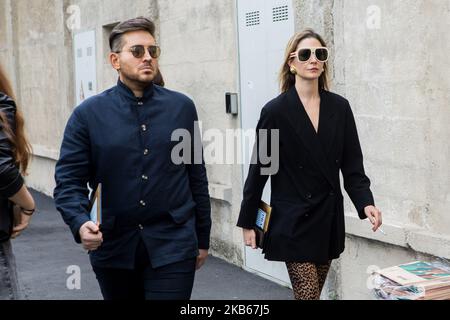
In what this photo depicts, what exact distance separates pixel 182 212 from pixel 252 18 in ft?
12.9

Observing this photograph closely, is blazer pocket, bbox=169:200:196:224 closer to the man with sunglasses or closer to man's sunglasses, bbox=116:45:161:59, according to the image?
the man with sunglasses

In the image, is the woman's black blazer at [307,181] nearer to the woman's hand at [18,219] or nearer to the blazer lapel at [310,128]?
the blazer lapel at [310,128]

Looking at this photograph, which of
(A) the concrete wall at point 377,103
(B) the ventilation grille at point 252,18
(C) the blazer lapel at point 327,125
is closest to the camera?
(C) the blazer lapel at point 327,125

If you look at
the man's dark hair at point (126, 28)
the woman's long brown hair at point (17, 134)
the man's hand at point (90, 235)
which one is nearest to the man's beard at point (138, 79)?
the man's dark hair at point (126, 28)

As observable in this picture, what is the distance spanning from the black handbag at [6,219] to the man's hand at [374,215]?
1.87 meters

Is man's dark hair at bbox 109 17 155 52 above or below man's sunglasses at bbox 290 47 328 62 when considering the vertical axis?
above

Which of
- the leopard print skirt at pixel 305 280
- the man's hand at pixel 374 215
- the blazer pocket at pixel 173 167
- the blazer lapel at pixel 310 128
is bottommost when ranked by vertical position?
the leopard print skirt at pixel 305 280

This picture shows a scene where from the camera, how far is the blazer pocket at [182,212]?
398 cm

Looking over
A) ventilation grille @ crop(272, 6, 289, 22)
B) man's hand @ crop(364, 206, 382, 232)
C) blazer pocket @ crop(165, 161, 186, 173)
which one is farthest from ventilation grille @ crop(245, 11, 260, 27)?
blazer pocket @ crop(165, 161, 186, 173)

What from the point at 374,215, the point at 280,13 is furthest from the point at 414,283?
the point at 280,13

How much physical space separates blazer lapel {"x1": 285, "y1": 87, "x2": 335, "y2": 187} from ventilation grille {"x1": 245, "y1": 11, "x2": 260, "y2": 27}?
9.73ft

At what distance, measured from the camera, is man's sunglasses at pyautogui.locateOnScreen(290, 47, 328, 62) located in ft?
15.5

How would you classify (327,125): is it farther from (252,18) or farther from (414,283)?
(252,18)
